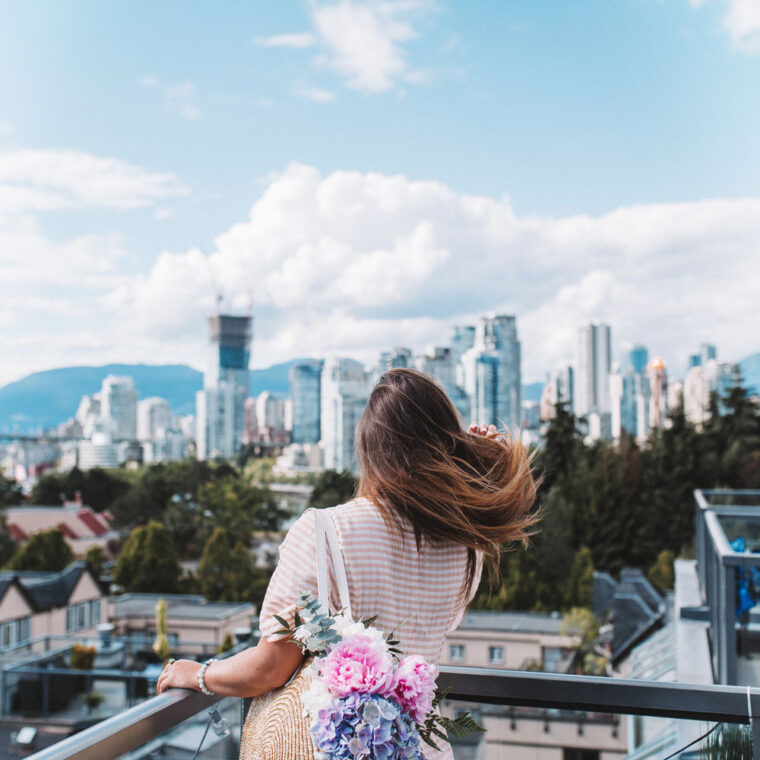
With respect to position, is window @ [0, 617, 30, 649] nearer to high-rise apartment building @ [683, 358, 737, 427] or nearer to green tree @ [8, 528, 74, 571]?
green tree @ [8, 528, 74, 571]

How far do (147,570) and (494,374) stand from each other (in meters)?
34.6

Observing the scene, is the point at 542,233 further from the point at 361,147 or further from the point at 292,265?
the point at 292,265

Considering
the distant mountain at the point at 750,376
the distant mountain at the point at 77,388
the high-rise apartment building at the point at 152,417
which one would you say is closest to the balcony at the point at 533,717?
the distant mountain at the point at 750,376

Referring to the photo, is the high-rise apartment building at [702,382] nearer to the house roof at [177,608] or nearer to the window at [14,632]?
the house roof at [177,608]

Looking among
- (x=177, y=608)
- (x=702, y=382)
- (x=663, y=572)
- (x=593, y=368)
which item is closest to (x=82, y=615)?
(x=177, y=608)

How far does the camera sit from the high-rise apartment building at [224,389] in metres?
83.6

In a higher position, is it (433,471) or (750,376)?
(750,376)

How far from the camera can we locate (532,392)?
7619 cm

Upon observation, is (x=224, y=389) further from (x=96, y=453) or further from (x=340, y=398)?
(x=340, y=398)

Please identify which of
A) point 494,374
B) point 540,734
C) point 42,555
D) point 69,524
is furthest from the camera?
point 494,374

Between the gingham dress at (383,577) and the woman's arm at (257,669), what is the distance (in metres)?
0.03

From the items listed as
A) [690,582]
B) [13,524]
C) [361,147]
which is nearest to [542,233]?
[361,147]

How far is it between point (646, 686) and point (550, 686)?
15cm

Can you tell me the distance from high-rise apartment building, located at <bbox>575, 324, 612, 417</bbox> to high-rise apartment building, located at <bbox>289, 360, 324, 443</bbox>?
23.8 m
